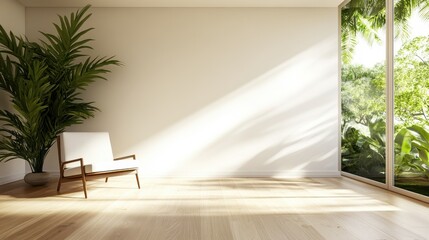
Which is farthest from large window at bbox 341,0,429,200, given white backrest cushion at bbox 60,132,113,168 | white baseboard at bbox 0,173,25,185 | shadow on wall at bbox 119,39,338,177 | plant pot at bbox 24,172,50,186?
white baseboard at bbox 0,173,25,185

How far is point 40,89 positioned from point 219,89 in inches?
102

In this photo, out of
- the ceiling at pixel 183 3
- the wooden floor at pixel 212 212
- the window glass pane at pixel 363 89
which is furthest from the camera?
the ceiling at pixel 183 3

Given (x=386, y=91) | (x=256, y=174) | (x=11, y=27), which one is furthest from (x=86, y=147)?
(x=386, y=91)

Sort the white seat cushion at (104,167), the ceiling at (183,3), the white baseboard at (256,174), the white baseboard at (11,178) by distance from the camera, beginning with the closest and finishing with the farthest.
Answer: the white seat cushion at (104,167) → the white baseboard at (11,178) → the ceiling at (183,3) → the white baseboard at (256,174)

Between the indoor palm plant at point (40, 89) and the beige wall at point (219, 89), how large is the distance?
0.67 meters

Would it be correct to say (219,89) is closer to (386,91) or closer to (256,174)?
(256,174)

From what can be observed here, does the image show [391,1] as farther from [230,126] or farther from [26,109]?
[26,109]

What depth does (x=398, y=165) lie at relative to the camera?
14.0 ft

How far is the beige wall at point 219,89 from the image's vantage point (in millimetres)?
5703

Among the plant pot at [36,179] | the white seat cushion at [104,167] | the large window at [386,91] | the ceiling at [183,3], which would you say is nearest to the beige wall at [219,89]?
the ceiling at [183,3]

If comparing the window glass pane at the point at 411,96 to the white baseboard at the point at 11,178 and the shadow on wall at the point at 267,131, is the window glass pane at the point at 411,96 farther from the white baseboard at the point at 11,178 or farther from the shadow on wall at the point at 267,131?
the white baseboard at the point at 11,178

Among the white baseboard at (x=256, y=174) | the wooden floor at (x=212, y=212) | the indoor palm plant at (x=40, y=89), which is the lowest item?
the white baseboard at (x=256, y=174)

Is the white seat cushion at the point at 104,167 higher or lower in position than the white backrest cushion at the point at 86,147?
lower

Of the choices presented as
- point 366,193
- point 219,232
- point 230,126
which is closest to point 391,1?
point 366,193
